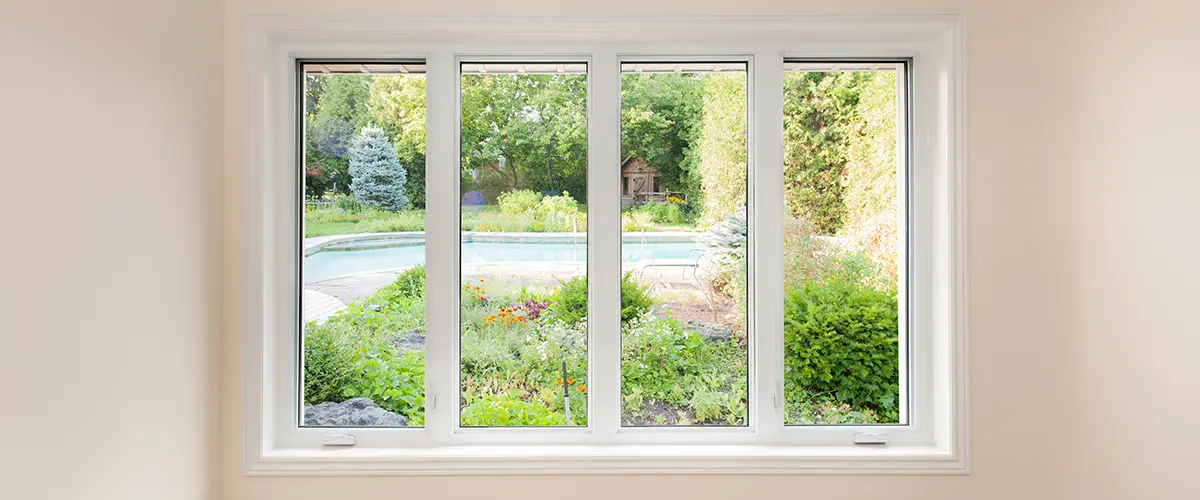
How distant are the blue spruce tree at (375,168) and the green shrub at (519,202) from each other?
1.03 ft

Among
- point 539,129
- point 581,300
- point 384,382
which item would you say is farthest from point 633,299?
point 384,382

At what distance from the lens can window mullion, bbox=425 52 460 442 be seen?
2.06m

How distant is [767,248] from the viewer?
2076 millimetres

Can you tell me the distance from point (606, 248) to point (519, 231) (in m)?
0.28

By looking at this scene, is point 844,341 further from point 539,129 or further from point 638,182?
point 539,129

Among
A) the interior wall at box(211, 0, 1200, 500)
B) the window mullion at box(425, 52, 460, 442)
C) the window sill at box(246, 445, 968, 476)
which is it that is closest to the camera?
the interior wall at box(211, 0, 1200, 500)
